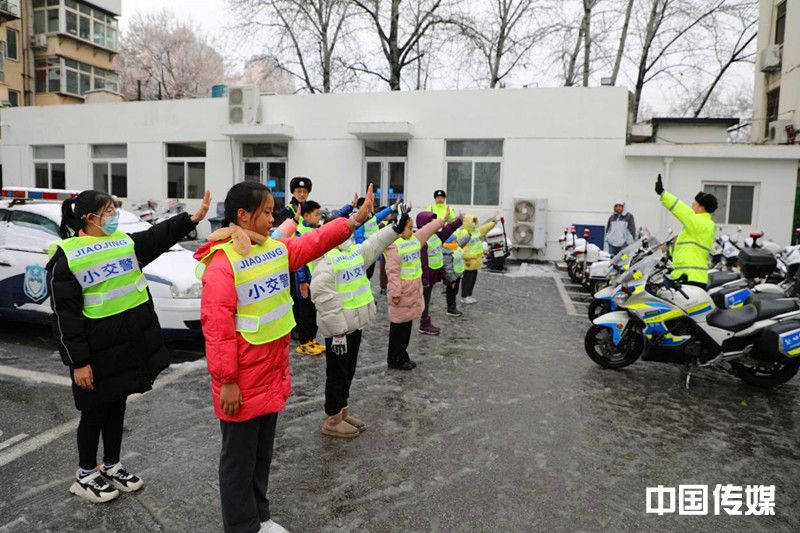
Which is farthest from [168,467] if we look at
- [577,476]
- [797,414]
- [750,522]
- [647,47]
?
[647,47]

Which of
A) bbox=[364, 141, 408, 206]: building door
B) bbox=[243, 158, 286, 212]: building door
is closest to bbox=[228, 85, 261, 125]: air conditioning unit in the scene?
bbox=[243, 158, 286, 212]: building door

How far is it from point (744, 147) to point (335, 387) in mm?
A: 13537

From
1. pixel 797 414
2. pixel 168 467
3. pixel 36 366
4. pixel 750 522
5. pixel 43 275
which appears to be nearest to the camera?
pixel 750 522

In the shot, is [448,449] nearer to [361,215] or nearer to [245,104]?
[361,215]

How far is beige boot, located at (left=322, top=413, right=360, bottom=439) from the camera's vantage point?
4.08 m

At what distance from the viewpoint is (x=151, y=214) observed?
696 inches

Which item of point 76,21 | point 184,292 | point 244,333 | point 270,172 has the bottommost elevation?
point 184,292

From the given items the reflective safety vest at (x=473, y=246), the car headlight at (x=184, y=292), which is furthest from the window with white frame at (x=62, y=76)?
the car headlight at (x=184, y=292)

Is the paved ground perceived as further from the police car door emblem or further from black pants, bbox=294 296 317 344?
the police car door emblem

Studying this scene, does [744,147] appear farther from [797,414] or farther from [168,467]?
[168,467]

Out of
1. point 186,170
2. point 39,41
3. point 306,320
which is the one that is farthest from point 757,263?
point 39,41

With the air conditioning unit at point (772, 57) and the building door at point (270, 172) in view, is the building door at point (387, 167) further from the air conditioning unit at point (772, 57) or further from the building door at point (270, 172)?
the air conditioning unit at point (772, 57)

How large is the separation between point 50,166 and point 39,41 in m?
16.0

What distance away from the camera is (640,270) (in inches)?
236
